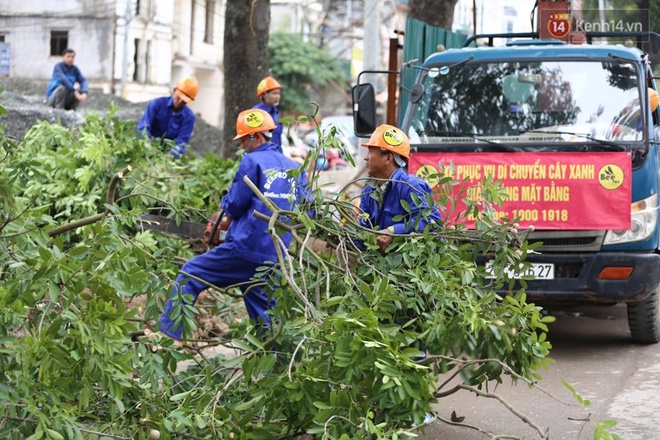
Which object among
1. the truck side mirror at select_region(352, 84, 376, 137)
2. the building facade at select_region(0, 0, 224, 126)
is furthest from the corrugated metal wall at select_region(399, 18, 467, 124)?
the building facade at select_region(0, 0, 224, 126)

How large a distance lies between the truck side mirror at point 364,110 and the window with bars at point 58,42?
33073mm

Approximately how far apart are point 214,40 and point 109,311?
46222mm

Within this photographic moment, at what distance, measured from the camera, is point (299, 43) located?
157 feet

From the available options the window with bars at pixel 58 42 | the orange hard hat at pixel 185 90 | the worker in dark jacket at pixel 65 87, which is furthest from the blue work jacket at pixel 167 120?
the window with bars at pixel 58 42

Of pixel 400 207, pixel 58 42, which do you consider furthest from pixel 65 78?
pixel 58 42

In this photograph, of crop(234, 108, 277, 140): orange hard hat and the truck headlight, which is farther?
the truck headlight

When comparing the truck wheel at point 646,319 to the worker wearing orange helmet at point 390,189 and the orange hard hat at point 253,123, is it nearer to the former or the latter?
the worker wearing orange helmet at point 390,189

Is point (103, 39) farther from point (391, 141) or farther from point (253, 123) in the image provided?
point (391, 141)

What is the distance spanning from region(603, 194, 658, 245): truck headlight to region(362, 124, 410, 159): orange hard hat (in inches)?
102

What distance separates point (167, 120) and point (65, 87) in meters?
7.29

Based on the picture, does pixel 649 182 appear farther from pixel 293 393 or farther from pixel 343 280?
pixel 293 393

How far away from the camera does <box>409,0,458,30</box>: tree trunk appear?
16312mm

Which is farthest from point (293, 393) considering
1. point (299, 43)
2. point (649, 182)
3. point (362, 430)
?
point (299, 43)

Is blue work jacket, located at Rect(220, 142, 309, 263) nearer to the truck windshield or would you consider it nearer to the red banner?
the red banner
